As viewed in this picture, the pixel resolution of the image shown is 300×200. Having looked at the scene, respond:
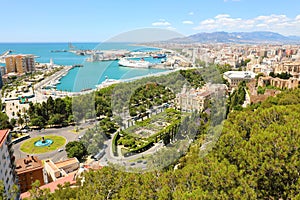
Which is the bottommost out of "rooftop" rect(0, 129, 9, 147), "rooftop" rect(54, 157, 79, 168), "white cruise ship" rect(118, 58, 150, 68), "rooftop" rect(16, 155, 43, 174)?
"rooftop" rect(54, 157, 79, 168)

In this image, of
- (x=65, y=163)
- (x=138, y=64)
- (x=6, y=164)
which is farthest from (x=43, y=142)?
(x=138, y=64)

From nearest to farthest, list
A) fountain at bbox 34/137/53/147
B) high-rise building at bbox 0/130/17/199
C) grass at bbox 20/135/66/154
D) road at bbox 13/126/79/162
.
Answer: high-rise building at bbox 0/130/17/199 < road at bbox 13/126/79/162 < grass at bbox 20/135/66/154 < fountain at bbox 34/137/53/147

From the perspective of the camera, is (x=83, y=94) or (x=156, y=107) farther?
(x=156, y=107)

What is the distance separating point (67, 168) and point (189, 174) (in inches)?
130

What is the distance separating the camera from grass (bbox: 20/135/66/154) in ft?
19.6

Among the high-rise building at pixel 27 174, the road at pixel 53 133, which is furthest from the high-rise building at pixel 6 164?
the road at pixel 53 133

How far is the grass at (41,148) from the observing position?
5.98 metres

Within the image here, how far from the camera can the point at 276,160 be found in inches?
88.7

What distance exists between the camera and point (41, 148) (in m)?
6.10

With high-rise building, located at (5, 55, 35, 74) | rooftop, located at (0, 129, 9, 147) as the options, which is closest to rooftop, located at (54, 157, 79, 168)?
rooftop, located at (0, 129, 9, 147)

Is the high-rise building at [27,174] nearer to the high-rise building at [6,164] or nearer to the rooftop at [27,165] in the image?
the rooftop at [27,165]

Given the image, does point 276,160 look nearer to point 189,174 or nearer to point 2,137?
point 189,174

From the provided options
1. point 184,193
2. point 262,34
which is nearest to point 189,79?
point 184,193

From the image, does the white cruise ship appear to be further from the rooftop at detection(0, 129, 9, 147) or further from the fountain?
the fountain
